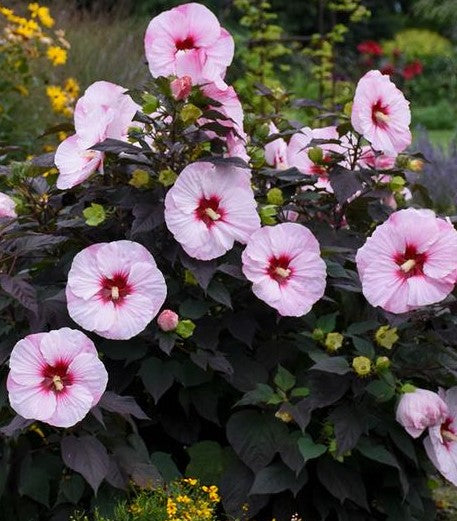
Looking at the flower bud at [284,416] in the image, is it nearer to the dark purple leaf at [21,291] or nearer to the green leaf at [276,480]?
the green leaf at [276,480]

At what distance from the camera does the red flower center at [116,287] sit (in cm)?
229

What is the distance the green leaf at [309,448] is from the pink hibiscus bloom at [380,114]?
0.71 meters

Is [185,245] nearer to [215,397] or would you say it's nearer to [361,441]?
[215,397]

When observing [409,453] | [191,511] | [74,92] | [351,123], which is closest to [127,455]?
[191,511]

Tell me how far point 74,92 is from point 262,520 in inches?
137

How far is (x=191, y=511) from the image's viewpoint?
2074mm

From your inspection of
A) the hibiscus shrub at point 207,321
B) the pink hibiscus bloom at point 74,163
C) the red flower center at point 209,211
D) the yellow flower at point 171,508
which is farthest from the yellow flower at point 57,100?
the yellow flower at point 171,508

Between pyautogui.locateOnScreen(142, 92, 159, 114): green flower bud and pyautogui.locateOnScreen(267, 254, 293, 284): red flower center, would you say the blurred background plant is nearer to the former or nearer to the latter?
pyautogui.locateOnScreen(267, 254, 293, 284): red flower center

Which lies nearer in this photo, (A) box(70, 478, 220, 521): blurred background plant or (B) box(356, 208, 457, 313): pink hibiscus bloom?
(A) box(70, 478, 220, 521): blurred background plant

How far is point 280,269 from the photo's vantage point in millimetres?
2373

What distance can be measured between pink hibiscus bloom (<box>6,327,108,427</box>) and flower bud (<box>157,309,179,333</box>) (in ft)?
0.57

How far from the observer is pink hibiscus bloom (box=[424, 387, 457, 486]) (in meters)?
2.40

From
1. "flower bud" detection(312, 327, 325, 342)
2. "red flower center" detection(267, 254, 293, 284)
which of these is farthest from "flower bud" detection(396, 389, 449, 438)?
"red flower center" detection(267, 254, 293, 284)

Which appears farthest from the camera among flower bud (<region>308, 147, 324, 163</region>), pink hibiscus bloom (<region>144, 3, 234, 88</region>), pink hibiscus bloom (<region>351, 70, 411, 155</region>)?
flower bud (<region>308, 147, 324, 163</region>)
